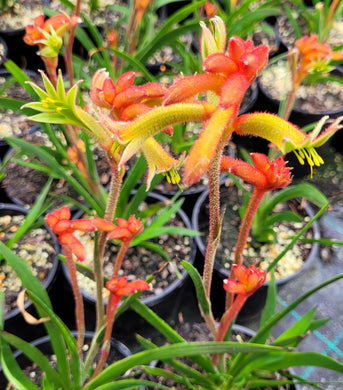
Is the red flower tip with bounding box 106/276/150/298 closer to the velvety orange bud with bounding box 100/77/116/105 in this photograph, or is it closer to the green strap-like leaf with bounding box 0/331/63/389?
the green strap-like leaf with bounding box 0/331/63/389

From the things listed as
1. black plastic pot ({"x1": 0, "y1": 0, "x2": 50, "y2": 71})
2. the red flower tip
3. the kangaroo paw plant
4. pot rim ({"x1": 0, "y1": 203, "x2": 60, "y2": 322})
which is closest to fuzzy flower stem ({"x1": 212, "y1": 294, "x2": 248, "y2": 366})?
the kangaroo paw plant

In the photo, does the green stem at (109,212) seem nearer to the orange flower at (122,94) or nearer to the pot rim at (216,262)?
the orange flower at (122,94)

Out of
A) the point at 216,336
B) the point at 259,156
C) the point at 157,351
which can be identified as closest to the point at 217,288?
the point at 216,336

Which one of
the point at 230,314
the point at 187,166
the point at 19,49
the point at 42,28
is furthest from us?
the point at 19,49

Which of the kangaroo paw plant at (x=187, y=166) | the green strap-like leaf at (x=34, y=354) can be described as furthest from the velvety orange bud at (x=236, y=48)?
the green strap-like leaf at (x=34, y=354)

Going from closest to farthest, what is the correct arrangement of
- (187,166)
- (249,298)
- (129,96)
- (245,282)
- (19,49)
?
(187,166)
(129,96)
(245,282)
(249,298)
(19,49)

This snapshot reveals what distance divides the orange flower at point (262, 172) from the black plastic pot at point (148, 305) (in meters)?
0.68

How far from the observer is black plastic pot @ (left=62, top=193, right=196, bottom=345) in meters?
1.29

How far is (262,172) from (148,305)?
30.5 inches

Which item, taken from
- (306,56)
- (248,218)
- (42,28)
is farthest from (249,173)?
(42,28)

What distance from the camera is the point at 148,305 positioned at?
128cm

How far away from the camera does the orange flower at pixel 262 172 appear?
2.13ft

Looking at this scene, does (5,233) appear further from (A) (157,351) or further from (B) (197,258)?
→ (A) (157,351)

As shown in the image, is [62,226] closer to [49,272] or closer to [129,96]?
[129,96]
